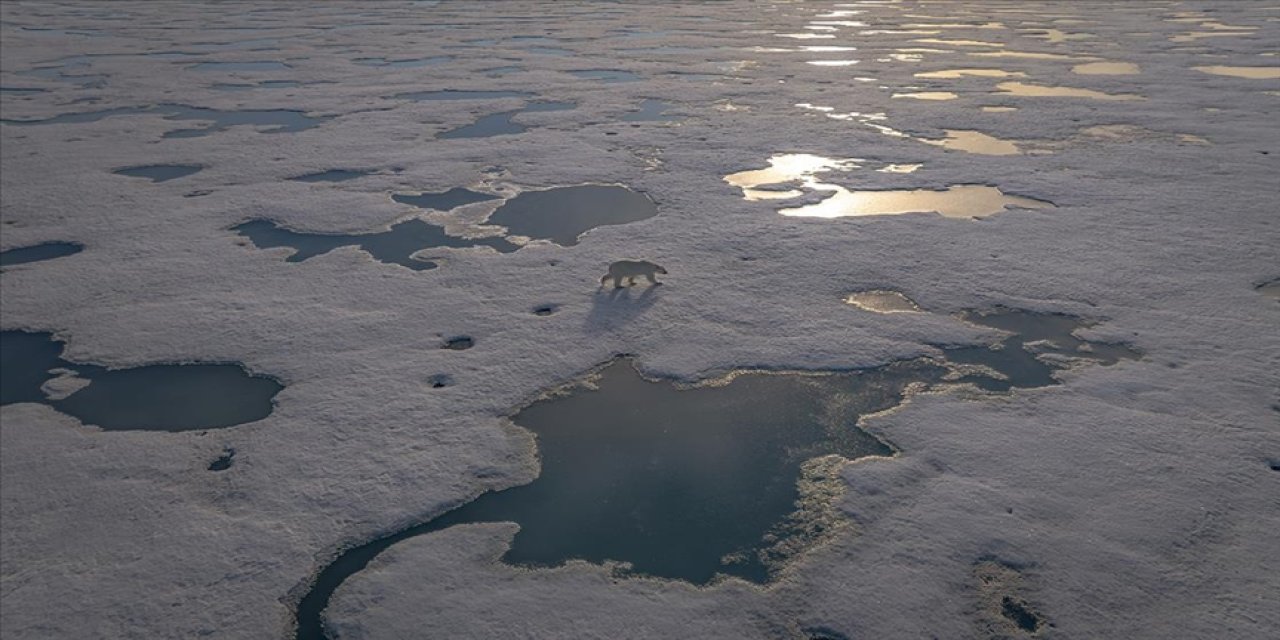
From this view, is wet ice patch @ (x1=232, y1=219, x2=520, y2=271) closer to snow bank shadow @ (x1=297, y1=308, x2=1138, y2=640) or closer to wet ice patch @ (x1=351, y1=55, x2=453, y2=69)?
snow bank shadow @ (x1=297, y1=308, x2=1138, y2=640)

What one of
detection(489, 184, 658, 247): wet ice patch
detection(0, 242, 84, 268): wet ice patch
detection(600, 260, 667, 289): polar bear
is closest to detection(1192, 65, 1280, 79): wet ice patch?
detection(489, 184, 658, 247): wet ice patch

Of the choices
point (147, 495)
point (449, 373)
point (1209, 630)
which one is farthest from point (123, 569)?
point (1209, 630)

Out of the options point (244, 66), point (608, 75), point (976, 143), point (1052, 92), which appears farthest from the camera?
point (244, 66)

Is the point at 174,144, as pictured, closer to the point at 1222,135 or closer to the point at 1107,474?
the point at 1107,474

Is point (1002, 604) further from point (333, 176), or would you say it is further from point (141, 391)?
point (333, 176)

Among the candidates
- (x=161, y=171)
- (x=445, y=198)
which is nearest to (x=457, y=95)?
(x=161, y=171)

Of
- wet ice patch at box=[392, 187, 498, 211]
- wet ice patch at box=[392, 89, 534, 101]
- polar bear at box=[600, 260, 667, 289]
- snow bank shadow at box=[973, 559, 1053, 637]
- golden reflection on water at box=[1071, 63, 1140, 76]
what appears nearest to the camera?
snow bank shadow at box=[973, 559, 1053, 637]

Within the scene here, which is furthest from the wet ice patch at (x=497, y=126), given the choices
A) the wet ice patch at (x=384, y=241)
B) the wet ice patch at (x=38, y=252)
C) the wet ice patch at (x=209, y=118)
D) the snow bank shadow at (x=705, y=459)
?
the snow bank shadow at (x=705, y=459)
